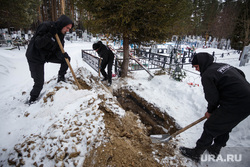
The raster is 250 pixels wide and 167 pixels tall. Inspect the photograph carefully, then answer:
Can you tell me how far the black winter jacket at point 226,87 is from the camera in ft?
5.37

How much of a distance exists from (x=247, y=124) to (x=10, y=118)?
5110 mm

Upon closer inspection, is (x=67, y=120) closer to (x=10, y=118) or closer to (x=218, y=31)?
(x=10, y=118)

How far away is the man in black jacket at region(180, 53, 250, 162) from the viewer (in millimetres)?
1651

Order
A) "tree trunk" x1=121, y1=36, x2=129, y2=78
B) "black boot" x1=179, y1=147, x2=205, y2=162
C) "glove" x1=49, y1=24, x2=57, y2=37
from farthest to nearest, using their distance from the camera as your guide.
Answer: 1. "tree trunk" x1=121, y1=36, x2=129, y2=78
2. "glove" x1=49, y1=24, x2=57, y2=37
3. "black boot" x1=179, y1=147, x2=205, y2=162

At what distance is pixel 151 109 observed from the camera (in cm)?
384

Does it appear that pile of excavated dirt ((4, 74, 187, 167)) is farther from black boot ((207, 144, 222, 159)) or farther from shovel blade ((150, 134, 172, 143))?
black boot ((207, 144, 222, 159))

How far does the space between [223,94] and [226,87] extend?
4.7 inches

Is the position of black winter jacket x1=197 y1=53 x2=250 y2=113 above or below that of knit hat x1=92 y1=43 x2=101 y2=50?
below

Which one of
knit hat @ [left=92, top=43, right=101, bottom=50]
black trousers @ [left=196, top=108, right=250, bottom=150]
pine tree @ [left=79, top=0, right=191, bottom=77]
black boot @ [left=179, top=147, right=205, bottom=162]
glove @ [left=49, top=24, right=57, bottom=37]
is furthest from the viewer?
knit hat @ [left=92, top=43, right=101, bottom=50]

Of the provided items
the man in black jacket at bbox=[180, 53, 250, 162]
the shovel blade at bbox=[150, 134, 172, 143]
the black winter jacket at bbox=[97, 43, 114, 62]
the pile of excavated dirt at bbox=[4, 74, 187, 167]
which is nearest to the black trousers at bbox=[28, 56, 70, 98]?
the pile of excavated dirt at bbox=[4, 74, 187, 167]

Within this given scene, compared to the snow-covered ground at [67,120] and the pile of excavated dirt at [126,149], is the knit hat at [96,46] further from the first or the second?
the pile of excavated dirt at [126,149]

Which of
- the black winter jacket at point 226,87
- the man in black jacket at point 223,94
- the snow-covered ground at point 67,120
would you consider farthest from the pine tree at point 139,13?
the black winter jacket at point 226,87

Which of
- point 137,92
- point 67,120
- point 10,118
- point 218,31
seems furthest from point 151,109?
point 218,31

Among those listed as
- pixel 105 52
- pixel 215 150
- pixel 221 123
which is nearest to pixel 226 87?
pixel 221 123
